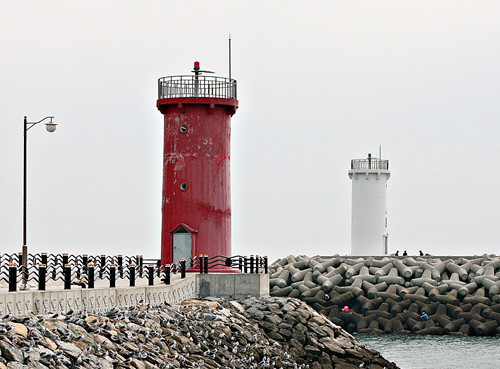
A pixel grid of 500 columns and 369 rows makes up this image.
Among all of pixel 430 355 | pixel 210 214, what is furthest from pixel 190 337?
pixel 430 355

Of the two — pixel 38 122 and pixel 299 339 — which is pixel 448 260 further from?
pixel 38 122

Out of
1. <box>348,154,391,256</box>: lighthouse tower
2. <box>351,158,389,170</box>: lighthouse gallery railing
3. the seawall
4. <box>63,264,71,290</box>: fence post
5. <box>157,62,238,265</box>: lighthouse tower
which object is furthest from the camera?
<box>351,158,389,170</box>: lighthouse gallery railing

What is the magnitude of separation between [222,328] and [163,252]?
361 inches

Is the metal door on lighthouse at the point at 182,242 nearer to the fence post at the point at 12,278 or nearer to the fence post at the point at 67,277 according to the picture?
A: the fence post at the point at 67,277

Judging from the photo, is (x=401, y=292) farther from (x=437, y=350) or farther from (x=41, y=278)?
(x=41, y=278)

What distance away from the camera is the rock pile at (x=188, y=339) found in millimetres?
19344

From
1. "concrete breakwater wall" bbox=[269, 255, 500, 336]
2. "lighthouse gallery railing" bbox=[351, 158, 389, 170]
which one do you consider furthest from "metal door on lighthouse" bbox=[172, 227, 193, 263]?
"lighthouse gallery railing" bbox=[351, 158, 389, 170]

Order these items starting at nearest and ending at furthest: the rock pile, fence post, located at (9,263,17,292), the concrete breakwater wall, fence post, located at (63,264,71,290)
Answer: the rock pile → fence post, located at (9,263,17,292) → fence post, located at (63,264,71,290) → the concrete breakwater wall

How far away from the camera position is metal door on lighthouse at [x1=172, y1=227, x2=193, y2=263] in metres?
36.0

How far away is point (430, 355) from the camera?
127 ft

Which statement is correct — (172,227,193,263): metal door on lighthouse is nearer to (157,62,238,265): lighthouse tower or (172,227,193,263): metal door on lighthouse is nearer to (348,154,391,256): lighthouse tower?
(157,62,238,265): lighthouse tower

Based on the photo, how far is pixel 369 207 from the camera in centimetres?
5616

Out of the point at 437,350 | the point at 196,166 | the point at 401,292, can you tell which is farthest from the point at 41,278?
the point at 401,292

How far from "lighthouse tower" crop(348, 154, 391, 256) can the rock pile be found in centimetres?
2321
